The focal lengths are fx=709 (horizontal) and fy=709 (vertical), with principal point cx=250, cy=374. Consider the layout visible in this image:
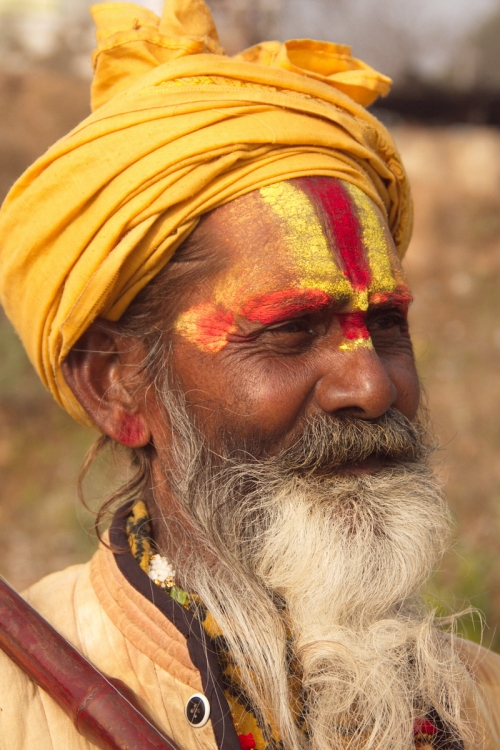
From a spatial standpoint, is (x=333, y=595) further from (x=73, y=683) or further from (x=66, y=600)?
(x=66, y=600)

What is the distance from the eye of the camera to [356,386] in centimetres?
195

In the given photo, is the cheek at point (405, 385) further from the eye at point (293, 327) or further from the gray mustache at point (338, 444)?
the eye at point (293, 327)

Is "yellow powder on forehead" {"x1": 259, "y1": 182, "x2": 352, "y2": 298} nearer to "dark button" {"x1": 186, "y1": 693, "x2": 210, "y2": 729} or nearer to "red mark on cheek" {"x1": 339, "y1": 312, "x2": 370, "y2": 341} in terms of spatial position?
"red mark on cheek" {"x1": 339, "y1": 312, "x2": 370, "y2": 341}

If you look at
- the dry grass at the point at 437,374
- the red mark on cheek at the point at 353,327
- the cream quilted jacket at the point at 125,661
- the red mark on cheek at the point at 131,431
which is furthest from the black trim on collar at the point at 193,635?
the dry grass at the point at 437,374

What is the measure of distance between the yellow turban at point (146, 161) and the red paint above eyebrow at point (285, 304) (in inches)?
12.5

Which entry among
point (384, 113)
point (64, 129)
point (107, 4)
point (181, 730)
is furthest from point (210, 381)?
point (384, 113)

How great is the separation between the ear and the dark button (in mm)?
777

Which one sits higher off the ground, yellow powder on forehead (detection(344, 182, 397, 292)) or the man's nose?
yellow powder on forehead (detection(344, 182, 397, 292))

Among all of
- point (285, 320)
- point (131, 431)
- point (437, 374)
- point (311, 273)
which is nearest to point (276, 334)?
point (285, 320)

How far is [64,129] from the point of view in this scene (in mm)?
10500

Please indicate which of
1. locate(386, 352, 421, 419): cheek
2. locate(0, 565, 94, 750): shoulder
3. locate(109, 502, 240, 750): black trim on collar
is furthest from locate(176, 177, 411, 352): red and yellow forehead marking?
locate(0, 565, 94, 750): shoulder

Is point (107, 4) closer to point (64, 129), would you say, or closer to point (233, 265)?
point (233, 265)

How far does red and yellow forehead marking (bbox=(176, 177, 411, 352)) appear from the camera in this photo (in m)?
2.01

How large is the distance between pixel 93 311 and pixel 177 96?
0.68 meters
